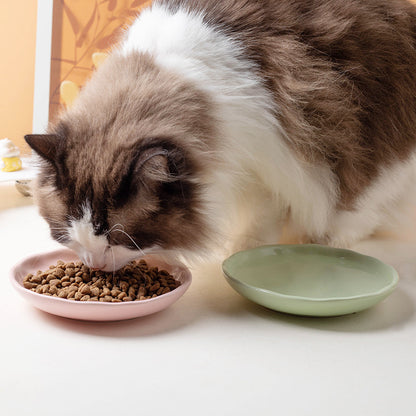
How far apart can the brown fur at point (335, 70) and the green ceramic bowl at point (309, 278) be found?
0.18 m

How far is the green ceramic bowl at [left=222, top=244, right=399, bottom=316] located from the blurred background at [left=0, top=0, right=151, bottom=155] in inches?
59.5

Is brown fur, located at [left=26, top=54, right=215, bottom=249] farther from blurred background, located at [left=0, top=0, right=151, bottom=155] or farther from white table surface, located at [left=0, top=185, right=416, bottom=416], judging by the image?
blurred background, located at [left=0, top=0, right=151, bottom=155]

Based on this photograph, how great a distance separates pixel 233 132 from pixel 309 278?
0.42 meters

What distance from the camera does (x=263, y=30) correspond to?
59.5 inches

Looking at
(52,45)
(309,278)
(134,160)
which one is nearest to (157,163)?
(134,160)

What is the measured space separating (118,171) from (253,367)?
47 centimetres

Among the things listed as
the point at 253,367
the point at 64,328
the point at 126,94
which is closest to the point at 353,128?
the point at 126,94

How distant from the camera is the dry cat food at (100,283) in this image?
4.25 feet

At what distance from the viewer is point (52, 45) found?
2768mm

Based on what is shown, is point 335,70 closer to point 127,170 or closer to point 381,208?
point 381,208

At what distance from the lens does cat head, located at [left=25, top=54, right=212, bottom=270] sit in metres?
1.20

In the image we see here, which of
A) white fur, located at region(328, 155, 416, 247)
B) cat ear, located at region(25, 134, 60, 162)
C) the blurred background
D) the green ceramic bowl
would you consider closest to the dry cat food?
the green ceramic bowl

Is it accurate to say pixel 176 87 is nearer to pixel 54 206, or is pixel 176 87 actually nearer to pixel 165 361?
pixel 54 206

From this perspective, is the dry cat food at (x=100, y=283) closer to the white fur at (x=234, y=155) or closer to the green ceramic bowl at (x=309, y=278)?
the white fur at (x=234, y=155)
